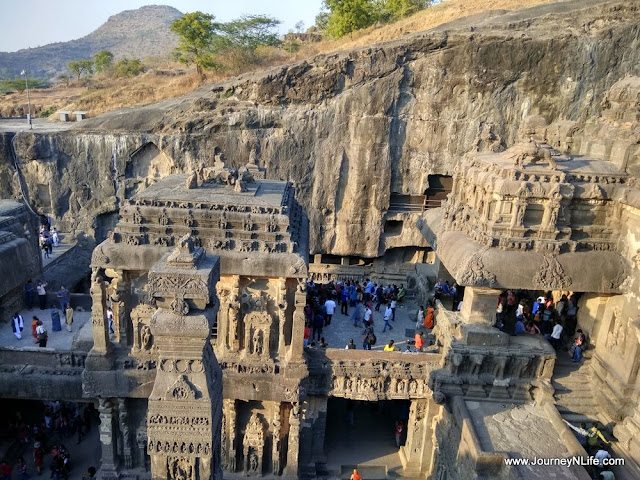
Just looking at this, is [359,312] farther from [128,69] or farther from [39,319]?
[128,69]

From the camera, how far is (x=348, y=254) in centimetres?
2234

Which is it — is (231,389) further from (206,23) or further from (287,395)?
(206,23)

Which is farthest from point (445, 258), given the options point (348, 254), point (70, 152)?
point (70, 152)

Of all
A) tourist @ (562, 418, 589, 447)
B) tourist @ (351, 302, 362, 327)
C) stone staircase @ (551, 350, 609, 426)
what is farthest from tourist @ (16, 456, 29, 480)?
stone staircase @ (551, 350, 609, 426)

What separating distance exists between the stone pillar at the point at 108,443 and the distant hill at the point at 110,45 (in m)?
95.7

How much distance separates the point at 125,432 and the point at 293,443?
12.2 ft

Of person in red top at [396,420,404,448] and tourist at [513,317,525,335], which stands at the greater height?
tourist at [513,317,525,335]

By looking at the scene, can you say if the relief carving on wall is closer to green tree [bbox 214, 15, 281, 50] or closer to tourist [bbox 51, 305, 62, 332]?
tourist [bbox 51, 305, 62, 332]

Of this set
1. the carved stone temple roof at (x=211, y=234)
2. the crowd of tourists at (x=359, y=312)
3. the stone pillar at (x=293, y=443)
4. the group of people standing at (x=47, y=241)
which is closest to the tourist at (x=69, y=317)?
the carved stone temple roof at (x=211, y=234)

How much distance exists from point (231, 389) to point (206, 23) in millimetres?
28992

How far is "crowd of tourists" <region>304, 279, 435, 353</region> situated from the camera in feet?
39.2

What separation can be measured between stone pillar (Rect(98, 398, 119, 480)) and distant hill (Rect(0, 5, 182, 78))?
95.7m

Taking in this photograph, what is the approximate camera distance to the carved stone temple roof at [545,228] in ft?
33.3

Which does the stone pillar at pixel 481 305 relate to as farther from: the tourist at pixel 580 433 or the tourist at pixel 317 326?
the tourist at pixel 317 326
